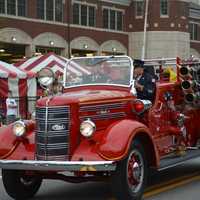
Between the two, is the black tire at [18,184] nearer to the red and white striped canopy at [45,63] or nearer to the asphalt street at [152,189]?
the asphalt street at [152,189]

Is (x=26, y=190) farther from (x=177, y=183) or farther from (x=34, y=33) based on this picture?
(x=34, y=33)

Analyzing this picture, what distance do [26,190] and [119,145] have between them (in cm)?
187

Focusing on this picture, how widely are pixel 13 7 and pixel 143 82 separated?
1485 inches

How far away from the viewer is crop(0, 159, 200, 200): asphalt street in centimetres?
898

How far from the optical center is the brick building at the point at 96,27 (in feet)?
155

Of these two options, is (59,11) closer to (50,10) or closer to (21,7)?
(50,10)

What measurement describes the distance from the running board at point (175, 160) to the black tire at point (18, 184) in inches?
75.6

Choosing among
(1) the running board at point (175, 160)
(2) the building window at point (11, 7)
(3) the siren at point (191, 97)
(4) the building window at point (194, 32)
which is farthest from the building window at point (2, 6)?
(1) the running board at point (175, 160)

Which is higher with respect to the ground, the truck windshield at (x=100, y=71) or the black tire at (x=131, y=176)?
the truck windshield at (x=100, y=71)

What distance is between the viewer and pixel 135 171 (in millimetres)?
8344

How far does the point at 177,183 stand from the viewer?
10.1m

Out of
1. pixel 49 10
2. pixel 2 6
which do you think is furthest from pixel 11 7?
pixel 49 10

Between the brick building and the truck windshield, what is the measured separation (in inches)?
1412

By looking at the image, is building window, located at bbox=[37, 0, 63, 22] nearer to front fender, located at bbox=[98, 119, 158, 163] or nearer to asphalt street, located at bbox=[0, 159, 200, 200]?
asphalt street, located at bbox=[0, 159, 200, 200]
